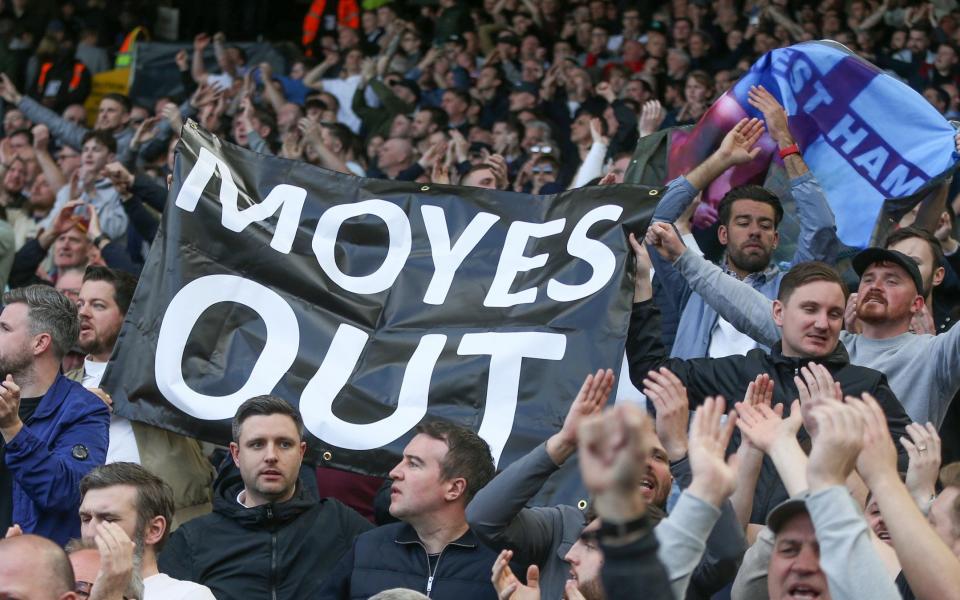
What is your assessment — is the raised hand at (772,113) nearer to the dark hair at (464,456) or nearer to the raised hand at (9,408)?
the dark hair at (464,456)

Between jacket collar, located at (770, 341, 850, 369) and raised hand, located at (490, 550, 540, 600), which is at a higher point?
jacket collar, located at (770, 341, 850, 369)

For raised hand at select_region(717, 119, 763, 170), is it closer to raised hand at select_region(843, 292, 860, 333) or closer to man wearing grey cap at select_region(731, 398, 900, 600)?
raised hand at select_region(843, 292, 860, 333)

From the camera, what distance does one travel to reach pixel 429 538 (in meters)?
4.90

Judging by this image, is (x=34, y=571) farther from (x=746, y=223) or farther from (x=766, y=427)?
(x=746, y=223)

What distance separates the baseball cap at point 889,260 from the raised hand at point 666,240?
65cm

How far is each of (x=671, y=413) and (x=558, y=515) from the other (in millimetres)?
843

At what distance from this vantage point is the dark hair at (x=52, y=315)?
5.65 metres

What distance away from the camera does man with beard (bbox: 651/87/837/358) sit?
20.3 ft

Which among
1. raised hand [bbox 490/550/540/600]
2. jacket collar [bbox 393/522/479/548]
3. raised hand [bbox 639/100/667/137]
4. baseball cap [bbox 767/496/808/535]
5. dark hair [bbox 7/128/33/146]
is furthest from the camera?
dark hair [bbox 7/128/33/146]

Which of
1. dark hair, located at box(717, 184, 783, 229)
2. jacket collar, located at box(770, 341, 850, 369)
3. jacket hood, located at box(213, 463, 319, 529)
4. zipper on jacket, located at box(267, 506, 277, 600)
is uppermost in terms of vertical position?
dark hair, located at box(717, 184, 783, 229)

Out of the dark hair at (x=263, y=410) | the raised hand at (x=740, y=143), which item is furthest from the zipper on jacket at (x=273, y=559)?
the raised hand at (x=740, y=143)

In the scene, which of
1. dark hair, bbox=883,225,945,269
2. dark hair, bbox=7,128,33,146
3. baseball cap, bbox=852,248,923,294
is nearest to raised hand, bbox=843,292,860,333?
baseball cap, bbox=852,248,923,294

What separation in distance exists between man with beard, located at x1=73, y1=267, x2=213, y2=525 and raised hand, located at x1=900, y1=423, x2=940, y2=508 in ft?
9.62

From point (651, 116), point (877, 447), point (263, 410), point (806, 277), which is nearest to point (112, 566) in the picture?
point (263, 410)
